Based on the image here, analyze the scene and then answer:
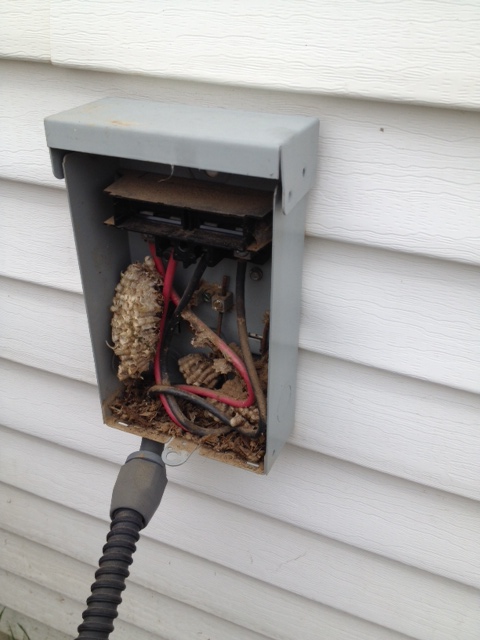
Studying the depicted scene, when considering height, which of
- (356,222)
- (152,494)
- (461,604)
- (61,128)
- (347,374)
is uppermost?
(61,128)

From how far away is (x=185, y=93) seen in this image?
2.41ft

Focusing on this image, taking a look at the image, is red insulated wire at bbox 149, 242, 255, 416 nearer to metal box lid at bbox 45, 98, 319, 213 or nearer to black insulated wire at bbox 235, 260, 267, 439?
black insulated wire at bbox 235, 260, 267, 439

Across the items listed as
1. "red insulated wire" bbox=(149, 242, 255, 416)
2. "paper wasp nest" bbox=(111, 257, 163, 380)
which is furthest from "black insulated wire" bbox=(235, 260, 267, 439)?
"paper wasp nest" bbox=(111, 257, 163, 380)

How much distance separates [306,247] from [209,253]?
0.45ft

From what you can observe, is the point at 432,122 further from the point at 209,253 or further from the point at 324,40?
the point at 209,253

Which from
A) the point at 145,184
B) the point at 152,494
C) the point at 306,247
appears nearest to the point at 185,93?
the point at 145,184

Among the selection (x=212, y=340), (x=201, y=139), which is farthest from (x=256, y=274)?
(x=201, y=139)

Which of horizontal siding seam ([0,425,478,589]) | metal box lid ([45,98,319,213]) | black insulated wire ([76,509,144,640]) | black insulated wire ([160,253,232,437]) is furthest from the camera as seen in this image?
horizontal siding seam ([0,425,478,589])

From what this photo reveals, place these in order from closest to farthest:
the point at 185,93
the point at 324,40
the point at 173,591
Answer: the point at 324,40, the point at 185,93, the point at 173,591

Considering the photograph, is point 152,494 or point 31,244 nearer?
point 152,494

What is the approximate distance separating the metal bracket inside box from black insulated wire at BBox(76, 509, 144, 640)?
139 millimetres

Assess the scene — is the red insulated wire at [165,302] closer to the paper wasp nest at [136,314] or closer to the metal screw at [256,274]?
the paper wasp nest at [136,314]

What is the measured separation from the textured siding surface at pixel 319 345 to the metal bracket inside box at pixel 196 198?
0.17 ft

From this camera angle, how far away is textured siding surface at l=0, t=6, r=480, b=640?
650 millimetres
